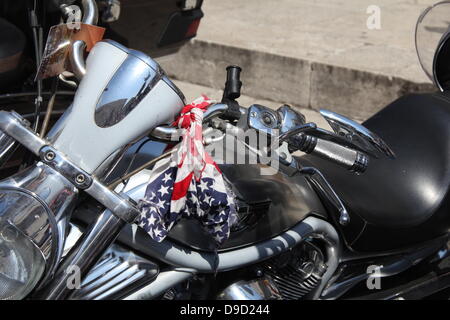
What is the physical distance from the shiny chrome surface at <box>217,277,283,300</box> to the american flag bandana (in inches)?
12.4

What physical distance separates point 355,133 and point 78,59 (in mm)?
659

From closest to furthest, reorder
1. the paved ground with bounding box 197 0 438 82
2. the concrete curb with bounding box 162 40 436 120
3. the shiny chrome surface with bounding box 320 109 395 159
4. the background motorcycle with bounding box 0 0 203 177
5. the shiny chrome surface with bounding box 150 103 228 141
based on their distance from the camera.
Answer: the shiny chrome surface with bounding box 150 103 228 141, the shiny chrome surface with bounding box 320 109 395 159, the background motorcycle with bounding box 0 0 203 177, the concrete curb with bounding box 162 40 436 120, the paved ground with bounding box 197 0 438 82

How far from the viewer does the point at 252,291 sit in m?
1.72

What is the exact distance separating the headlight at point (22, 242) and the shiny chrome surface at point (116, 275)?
0.57ft

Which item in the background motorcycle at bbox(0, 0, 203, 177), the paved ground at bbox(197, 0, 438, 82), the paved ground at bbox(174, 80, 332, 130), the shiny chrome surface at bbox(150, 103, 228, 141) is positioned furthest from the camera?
the paved ground at bbox(197, 0, 438, 82)

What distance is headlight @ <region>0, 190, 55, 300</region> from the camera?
1284mm

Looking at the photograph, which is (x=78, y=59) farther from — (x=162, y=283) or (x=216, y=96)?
(x=216, y=96)

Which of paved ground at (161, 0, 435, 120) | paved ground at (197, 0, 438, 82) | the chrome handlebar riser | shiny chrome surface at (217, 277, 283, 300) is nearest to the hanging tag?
the chrome handlebar riser

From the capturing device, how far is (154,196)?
1439 mm

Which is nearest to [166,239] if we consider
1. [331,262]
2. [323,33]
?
[331,262]

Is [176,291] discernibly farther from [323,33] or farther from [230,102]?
[323,33]

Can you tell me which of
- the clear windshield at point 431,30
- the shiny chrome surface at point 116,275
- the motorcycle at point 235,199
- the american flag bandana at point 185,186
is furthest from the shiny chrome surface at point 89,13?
the clear windshield at point 431,30

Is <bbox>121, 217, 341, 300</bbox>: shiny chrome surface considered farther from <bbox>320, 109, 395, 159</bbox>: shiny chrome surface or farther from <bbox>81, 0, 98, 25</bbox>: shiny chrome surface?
<bbox>81, 0, 98, 25</bbox>: shiny chrome surface

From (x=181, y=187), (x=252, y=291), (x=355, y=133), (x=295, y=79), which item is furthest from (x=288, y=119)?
(x=295, y=79)
